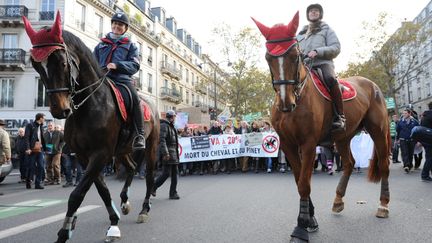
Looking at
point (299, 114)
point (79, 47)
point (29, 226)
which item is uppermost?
point (79, 47)

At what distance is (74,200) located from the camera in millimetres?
3814

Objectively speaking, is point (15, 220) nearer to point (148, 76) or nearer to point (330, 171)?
point (330, 171)

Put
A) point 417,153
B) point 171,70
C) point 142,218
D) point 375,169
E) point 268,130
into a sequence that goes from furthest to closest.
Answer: point 171,70 < point 268,130 < point 417,153 < point 375,169 < point 142,218

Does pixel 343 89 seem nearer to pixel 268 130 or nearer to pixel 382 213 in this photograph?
pixel 382 213

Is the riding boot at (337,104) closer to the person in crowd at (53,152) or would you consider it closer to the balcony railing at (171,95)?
the person in crowd at (53,152)

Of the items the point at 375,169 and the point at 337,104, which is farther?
the point at 375,169

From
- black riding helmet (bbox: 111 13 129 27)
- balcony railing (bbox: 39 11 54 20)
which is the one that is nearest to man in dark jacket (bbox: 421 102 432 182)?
black riding helmet (bbox: 111 13 129 27)

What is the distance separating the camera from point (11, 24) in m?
31.4

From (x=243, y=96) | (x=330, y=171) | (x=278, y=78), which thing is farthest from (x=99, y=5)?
(x=278, y=78)

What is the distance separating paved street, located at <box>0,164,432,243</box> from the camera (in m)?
4.34

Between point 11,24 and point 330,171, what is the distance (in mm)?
32460

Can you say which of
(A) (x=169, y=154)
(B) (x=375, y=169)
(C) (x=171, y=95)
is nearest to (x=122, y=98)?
(A) (x=169, y=154)

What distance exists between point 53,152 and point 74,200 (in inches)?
361

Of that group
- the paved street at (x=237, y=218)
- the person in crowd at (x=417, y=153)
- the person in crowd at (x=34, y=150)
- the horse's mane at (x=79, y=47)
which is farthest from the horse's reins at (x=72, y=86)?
the person in crowd at (x=417, y=153)
